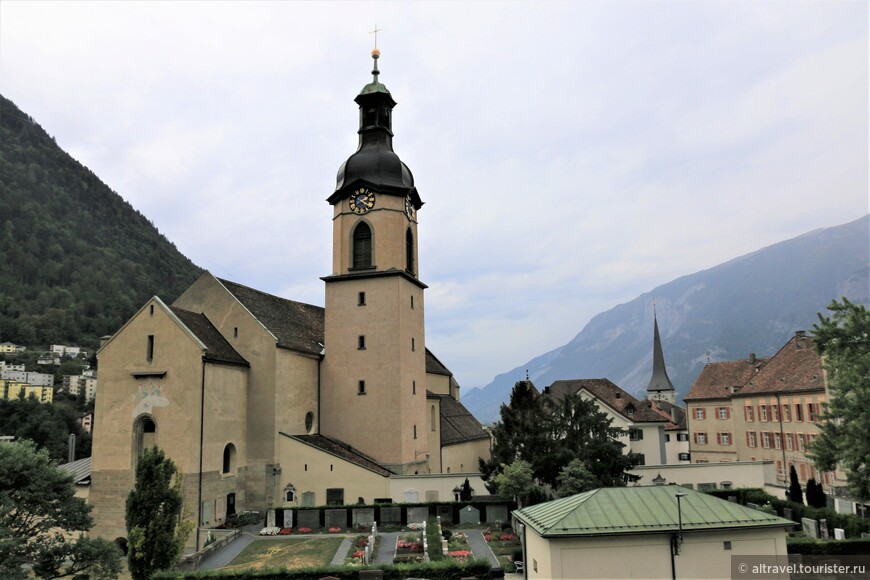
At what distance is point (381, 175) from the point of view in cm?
4366

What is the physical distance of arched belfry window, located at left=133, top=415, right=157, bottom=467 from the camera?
3481cm

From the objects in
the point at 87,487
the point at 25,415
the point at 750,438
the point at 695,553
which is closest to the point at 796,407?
the point at 750,438

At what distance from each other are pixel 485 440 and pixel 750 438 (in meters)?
24.7

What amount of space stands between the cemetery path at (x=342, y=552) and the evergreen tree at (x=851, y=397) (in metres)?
22.2

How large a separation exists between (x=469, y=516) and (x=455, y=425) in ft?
61.1

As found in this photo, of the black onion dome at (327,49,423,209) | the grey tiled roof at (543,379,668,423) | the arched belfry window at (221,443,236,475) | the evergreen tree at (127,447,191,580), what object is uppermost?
the black onion dome at (327,49,423,209)

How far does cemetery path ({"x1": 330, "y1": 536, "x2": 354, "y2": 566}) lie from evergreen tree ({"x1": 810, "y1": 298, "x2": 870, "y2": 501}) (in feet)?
73.0

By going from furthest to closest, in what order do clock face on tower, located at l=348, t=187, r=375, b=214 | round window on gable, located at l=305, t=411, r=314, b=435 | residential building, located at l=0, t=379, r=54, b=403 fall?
residential building, located at l=0, t=379, r=54, b=403 → clock face on tower, located at l=348, t=187, r=375, b=214 → round window on gable, located at l=305, t=411, r=314, b=435

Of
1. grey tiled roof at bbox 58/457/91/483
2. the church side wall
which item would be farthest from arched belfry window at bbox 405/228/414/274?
grey tiled roof at bbox 58/457/91/483

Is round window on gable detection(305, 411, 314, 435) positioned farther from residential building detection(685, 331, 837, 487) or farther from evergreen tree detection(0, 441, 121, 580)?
residential building detection(685, 331, 837, 487)

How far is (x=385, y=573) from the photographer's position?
2217 centimetres

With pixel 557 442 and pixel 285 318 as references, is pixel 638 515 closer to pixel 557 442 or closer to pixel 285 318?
pixel 557 442

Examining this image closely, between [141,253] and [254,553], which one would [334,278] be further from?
[141,253]

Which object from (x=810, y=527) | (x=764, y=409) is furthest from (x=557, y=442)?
(x=764, y=409)
